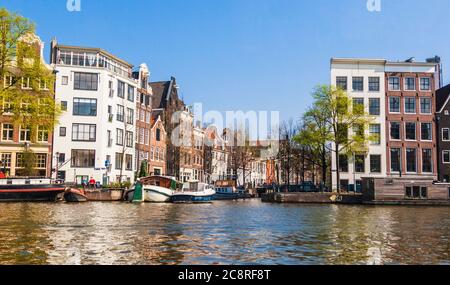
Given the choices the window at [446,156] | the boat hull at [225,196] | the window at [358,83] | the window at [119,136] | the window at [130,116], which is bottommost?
the boat hull at [225,196]

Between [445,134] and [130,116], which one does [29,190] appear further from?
[445,134]

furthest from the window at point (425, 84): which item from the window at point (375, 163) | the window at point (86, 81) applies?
the window at point (86, 81)

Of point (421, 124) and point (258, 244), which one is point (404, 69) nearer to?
point (421, 124)

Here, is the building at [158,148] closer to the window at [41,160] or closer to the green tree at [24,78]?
the window at [41,160]

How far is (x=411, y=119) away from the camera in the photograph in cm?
6400

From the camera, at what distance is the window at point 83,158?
5981cm

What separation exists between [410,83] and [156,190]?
130 ft

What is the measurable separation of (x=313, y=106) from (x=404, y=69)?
60.0 feet

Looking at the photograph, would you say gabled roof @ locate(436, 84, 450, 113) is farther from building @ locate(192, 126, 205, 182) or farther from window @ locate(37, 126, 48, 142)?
window @ locate(37, 126, 48, 142)

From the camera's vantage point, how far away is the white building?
2520 inches

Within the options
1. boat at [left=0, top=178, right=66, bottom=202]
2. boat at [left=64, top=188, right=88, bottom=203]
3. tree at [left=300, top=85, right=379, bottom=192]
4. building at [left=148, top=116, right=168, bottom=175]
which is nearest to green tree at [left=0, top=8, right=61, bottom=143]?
boat at [left=0, top=178, right=66, bottom=202]

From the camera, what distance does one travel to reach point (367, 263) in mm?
13219

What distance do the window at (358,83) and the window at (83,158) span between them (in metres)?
38.0
